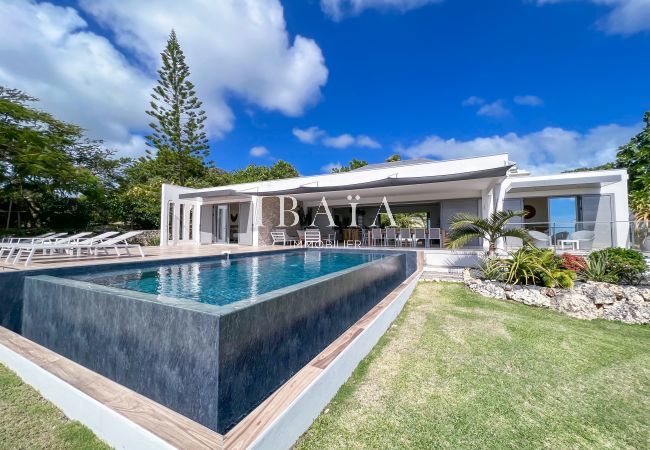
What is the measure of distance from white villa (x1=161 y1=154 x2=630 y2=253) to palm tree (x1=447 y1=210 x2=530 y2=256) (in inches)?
52.8

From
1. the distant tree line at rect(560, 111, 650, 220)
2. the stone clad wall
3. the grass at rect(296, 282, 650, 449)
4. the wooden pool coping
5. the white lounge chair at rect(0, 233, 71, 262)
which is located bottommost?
the grass at rect(296, 282, 650, 449)

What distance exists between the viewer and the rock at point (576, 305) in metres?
5.37

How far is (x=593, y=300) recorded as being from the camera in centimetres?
551

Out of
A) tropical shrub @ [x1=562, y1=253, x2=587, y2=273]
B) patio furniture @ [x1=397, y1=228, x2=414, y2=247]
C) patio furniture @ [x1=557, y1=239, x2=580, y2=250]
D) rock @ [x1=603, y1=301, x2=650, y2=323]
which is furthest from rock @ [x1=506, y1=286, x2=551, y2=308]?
patio furniture @ [x1=397, y1=228, x2=414, y2=247]

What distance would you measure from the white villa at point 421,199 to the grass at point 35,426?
362 inches

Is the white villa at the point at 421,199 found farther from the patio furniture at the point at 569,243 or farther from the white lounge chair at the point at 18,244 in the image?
the white lounge chair at the point at 18,244

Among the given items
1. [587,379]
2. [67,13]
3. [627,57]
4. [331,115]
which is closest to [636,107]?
[627,57]

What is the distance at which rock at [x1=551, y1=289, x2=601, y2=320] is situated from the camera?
5367 mm

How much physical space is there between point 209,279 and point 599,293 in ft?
24.9

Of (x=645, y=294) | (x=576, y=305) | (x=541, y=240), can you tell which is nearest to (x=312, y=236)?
(x=541, y=240)

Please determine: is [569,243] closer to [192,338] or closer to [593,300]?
[593,300]

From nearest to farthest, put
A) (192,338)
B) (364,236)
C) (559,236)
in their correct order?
(192,338) < (559,236) < (364,236)

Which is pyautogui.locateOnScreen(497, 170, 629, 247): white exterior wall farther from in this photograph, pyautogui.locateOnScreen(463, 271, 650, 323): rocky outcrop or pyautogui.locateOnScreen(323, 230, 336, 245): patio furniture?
pyautogui.locateOnScreen(323, 230, 336, 245): patio furniture

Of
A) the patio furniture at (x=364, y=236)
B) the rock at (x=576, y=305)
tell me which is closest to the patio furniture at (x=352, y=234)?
the patio furniture at (x=364, y=236)
